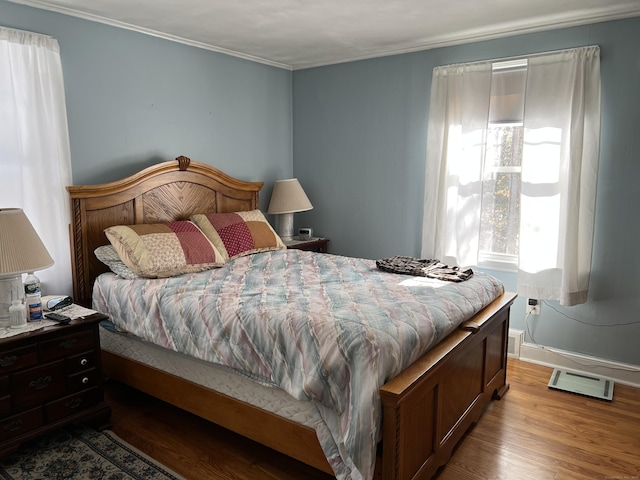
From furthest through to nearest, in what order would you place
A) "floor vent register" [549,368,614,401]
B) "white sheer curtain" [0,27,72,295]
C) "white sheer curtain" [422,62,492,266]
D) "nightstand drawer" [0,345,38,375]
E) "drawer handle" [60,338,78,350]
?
"white sheer curtain" [422,62,492,266] → "floor vent register" [549,368,614,401] → "white sheer curtain" [0,27,72,295] → "drawer handle" [60,338,78,350] → "nightstand drawer" [0,345,38,375]

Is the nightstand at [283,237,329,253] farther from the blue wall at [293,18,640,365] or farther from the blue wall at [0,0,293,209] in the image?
the blue wall at [0,0,293,209]

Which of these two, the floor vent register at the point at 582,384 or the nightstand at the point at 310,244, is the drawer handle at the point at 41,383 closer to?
the nightstand at the point at 310,244

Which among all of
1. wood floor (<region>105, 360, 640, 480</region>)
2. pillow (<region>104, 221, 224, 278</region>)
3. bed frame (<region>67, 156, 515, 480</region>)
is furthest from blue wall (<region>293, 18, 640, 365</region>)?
pillow (<region>104, 221, 224, 278</region>)

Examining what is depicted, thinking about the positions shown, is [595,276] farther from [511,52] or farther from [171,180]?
[171,180]

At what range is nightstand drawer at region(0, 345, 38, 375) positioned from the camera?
2.21 m

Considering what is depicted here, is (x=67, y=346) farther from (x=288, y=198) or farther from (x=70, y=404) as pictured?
(x=288, y=198)

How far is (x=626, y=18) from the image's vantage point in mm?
3135

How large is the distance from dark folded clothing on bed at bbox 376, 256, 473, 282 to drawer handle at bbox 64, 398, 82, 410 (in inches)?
74.4

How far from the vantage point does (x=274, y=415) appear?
7.13 ft

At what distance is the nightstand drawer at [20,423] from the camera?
2232 millimetres

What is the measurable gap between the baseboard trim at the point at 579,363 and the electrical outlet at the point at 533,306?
25 cm

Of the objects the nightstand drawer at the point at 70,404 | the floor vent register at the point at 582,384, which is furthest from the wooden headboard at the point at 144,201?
the floor vent register at the point at 582,384

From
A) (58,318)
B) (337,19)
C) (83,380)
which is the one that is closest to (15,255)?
(58,318)

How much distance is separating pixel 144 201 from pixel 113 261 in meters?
0.61
